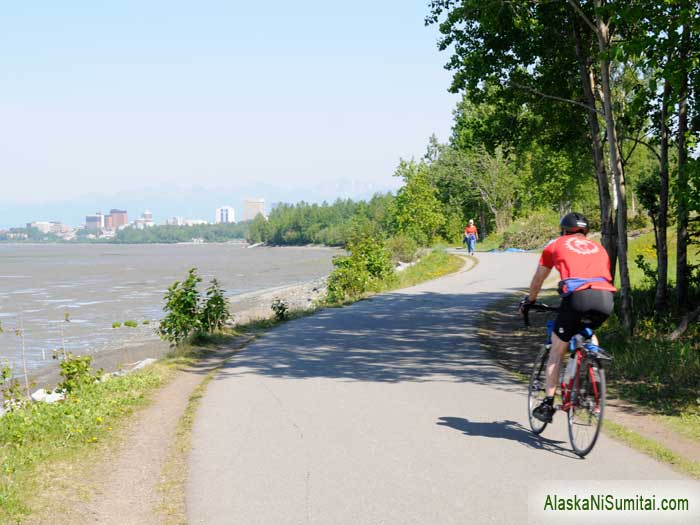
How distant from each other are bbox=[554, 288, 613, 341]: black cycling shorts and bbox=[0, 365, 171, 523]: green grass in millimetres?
Result: 4536

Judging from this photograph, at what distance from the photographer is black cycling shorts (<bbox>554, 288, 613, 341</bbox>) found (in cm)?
646

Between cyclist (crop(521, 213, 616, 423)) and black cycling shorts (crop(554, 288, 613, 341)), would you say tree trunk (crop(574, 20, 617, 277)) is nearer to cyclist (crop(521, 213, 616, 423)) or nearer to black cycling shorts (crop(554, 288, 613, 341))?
cyclist (crop(521, 213, 616, 423))

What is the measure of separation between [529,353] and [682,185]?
4.15 metres

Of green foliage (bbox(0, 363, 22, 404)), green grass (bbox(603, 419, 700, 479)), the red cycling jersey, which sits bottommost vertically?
green foliage (bbox(0, 363, 22, 404))

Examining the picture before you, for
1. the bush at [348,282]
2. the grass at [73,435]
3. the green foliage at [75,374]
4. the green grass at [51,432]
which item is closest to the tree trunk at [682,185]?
the grass at [73,435]

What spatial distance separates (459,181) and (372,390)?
2494 inches

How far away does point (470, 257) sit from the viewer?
42438 millimetres

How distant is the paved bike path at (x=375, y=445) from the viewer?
5500 millimetres

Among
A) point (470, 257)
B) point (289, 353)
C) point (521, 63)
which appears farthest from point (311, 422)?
point (470, 257)

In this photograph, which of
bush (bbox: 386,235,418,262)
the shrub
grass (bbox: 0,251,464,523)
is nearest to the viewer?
grass (bbox: 0,251,464,523)

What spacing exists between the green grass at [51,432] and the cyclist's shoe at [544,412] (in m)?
4.29

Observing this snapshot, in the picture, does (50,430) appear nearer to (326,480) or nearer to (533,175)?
(326,480)

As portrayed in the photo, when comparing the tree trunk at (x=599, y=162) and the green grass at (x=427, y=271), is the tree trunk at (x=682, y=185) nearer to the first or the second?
the tree trunk at (x=599, y=162)

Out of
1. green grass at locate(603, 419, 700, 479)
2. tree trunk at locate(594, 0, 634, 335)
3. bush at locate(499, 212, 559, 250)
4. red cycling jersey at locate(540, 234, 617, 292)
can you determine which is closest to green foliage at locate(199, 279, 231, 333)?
tree trunk at locate(594, 0, 634, 335)
